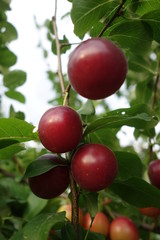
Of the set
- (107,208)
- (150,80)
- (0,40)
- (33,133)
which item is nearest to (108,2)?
(33,133)

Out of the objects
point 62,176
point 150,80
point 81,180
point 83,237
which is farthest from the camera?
point 150,80

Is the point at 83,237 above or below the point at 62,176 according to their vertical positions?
below

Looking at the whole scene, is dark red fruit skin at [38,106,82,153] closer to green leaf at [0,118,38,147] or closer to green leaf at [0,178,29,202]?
green leaf at [0,118,38,147]

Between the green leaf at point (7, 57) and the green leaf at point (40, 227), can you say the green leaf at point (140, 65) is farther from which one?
the green leaf at point (40, 227)

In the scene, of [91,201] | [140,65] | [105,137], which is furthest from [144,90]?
[91,201]

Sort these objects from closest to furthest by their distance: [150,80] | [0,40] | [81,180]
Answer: [81,180] → [0,40] → [150,80]

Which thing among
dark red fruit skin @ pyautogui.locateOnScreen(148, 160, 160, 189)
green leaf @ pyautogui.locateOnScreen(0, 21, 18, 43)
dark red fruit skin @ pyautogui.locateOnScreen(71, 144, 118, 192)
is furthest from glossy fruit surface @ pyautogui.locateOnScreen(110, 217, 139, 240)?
green leaf @ pyautogui.locateOnScreen(0, 21, 18, 43)

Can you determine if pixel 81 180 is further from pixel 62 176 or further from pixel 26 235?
pixel 26 235
